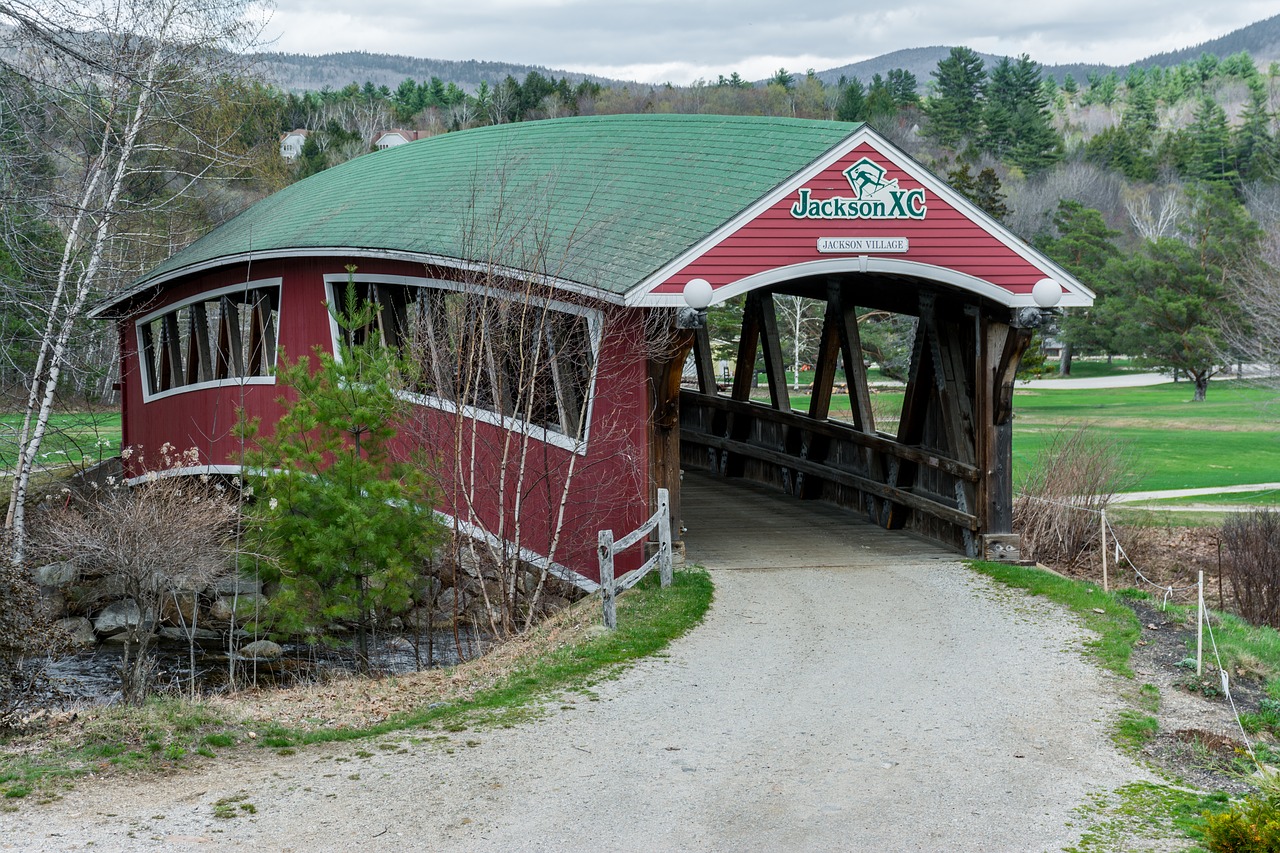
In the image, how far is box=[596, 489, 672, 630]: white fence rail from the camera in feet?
33.6

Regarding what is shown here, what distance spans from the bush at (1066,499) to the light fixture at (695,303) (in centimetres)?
667

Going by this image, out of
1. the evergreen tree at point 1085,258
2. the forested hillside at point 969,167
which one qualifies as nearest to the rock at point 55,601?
the forested hillside at point 969,167

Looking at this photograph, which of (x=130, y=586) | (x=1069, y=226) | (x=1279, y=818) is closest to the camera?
(x=1279, y=818)

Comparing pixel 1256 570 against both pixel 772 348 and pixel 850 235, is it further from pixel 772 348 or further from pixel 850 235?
pixel 850 235

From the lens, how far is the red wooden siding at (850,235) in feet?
38.5

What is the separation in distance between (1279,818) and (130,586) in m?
10.3

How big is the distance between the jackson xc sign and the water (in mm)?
5362

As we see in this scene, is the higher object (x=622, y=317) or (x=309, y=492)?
(x=622, y=317)

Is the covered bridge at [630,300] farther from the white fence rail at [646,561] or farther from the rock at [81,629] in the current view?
the rock at [81,629]

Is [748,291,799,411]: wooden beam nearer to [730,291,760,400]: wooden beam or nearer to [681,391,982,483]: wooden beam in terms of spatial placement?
[730,291,760,400]: wooden beam

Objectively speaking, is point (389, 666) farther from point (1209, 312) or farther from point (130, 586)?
point (1209, 312)

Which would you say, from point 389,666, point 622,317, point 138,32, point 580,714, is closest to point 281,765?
point 580,714

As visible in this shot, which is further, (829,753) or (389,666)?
(389,666)

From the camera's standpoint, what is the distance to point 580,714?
26.6 ft
